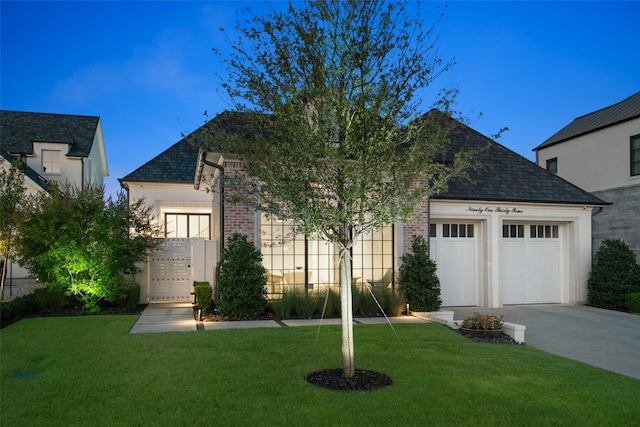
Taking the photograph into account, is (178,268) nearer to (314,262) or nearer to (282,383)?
(314,262)

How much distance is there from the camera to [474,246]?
14.4m

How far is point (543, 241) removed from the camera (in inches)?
595

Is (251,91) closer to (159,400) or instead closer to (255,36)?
(255,36)

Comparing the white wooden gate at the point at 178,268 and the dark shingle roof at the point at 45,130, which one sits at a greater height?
the dark shingle roof at the point at 45,130

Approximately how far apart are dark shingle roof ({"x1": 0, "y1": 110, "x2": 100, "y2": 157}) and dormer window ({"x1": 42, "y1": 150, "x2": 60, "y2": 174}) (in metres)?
0.57

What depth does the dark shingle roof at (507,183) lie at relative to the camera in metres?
14.1

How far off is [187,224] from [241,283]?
9.74 metres

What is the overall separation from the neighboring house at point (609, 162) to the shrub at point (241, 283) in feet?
40.9

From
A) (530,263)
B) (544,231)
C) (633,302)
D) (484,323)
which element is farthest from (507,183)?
(484,323)

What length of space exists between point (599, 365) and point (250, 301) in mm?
6678

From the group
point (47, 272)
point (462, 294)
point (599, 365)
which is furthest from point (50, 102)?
point (599, 365)

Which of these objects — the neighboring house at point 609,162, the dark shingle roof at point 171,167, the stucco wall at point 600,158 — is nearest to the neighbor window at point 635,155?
the neighboring house at point 609,162

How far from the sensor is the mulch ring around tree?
18.7 ft

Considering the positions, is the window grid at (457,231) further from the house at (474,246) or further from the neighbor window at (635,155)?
the neighbor window at (635,155)
